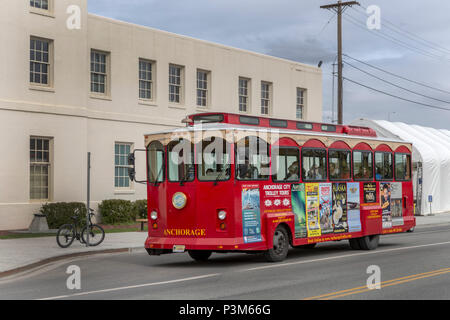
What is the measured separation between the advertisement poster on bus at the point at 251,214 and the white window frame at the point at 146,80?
1645 cm

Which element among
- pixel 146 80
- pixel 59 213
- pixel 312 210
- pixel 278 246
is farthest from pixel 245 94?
pixel 278 246

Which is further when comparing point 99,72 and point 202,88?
point 202,88

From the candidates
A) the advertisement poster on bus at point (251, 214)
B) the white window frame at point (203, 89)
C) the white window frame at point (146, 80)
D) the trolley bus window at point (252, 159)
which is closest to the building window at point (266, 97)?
the white window frame at point (203, 89)

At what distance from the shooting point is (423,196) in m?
40.3

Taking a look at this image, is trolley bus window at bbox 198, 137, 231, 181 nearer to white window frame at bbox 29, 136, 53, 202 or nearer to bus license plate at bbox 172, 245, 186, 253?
bus license plate at bbox 172, 245, 186, 253

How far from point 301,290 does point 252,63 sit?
Answer: 25.7 m

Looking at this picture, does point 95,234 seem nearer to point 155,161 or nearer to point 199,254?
point 199,254

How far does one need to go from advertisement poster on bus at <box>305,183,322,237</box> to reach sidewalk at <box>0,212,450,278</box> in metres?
5.55

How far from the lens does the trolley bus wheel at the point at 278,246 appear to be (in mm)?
15547

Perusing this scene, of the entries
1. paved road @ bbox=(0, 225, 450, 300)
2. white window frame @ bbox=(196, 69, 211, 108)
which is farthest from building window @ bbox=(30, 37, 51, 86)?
paved road @ bbox=(0, 225, 450, 300)

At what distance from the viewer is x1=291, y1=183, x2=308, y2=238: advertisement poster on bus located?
1638 cm

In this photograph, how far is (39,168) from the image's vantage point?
26578mm

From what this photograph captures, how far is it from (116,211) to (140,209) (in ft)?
4.54

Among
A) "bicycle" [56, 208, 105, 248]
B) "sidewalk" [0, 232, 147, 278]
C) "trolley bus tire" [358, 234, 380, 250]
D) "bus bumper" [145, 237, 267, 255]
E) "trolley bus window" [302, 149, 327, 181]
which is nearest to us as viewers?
"bus bumper" [145, 237, 267, 255]
